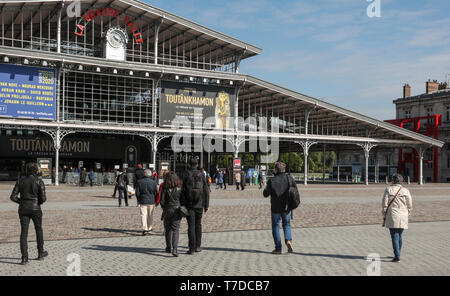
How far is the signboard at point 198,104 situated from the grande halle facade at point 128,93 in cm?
8

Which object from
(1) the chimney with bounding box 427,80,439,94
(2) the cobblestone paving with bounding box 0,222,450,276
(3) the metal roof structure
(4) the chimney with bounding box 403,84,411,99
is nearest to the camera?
(2) the cobblestone paving with bounding box 0,222,450,276

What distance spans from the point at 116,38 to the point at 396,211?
104 feet

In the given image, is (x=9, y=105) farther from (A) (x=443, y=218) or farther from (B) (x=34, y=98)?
(A) (x=443, y=218)

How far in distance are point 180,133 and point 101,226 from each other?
81.4 ft

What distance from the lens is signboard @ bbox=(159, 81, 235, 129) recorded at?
37250 millimetres

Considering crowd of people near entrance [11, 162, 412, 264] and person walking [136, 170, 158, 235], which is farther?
person walking [136, 170, 158, 235]

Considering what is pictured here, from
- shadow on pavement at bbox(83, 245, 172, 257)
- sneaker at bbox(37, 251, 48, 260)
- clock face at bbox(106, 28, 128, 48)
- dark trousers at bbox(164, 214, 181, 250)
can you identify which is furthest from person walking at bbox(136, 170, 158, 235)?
clock face at bbox(106, 28, 128, 48)

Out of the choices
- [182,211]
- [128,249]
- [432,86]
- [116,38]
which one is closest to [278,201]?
[182,211]

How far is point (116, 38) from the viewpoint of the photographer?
36531 mm

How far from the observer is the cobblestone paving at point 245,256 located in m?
7.47

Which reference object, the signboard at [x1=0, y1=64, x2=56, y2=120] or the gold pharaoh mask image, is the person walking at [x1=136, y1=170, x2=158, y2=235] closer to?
the signboard at [x1=0, y1=64, x2=56, y2=120]

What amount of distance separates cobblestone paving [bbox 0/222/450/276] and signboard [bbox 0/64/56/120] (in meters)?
24.2
